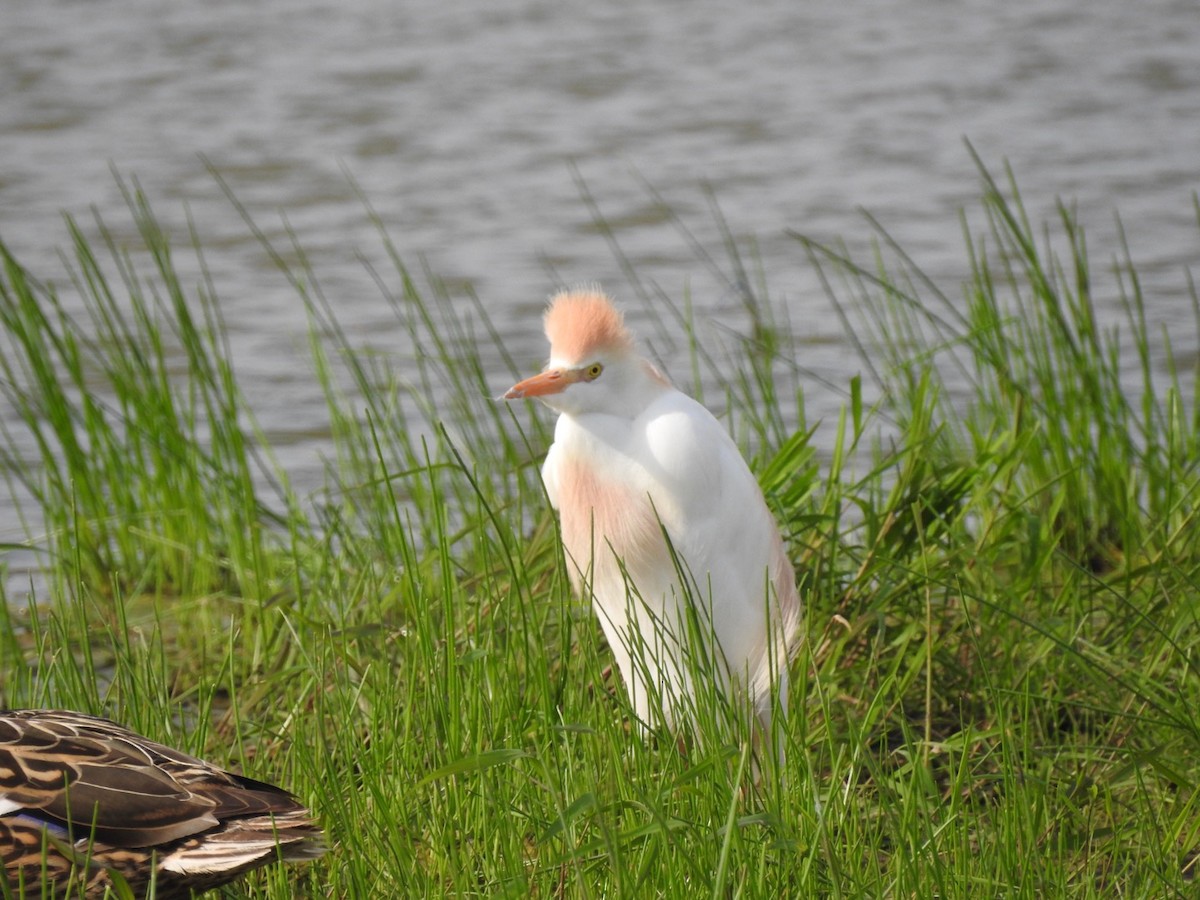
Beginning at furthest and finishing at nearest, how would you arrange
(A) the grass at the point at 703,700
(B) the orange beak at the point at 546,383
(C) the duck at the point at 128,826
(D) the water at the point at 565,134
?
1. (D) the water at the point at 565,134
2. (B) the orange beak at the point at 546,383
3. (A) the grass at the point at 703,700
4. (C) the duck at the point at 128,826

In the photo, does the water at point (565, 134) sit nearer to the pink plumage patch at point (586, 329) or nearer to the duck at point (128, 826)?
the pink plumage patch at point (586, 329)

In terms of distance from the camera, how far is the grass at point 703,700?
8.50ft

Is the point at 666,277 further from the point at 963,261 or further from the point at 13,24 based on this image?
the point at 13,24

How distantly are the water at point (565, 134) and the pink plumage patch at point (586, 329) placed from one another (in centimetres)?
303

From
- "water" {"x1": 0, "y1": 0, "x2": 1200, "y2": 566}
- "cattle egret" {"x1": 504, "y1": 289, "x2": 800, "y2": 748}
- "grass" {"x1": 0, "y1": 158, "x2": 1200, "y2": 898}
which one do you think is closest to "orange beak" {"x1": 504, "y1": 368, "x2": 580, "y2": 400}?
"cattle egret" {"x1": 504, "y1": 289, "x2": 800, "y2": 748}

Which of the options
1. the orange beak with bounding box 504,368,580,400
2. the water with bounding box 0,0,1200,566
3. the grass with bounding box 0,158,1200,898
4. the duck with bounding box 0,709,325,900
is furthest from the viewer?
the water with bounding box 0,0,1200,566

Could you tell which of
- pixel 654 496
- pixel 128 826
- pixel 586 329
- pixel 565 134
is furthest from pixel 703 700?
pixel 565 134

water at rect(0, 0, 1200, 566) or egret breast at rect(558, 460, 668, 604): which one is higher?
egret breast at rect(558, 460, 668, 604)

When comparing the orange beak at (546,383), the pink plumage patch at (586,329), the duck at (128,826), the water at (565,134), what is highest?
the pink plumage patch at (586,329)

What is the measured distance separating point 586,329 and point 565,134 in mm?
7325

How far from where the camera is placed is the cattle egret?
3.07 meters

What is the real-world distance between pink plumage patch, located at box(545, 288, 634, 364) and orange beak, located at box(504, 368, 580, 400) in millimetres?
26

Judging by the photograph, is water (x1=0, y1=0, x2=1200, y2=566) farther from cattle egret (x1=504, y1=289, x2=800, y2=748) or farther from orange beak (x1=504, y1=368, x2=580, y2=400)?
orange beak (x1=504, y1=368, x2=580, y2=400)

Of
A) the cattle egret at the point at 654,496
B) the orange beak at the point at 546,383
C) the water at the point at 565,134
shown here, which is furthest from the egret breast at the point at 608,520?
the water at the point at 565,134
